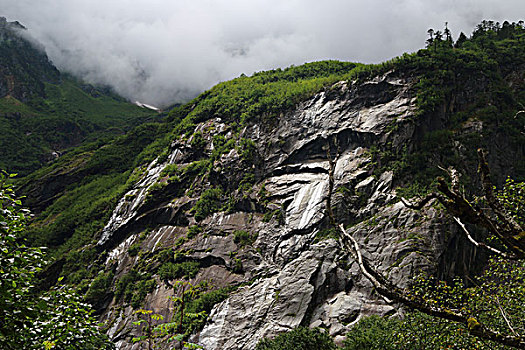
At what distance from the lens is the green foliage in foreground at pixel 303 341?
30.0 metres

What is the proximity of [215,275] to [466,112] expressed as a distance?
4611cm

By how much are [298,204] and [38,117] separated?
138979 millimetres

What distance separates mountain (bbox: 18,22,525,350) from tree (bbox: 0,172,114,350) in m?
30.8

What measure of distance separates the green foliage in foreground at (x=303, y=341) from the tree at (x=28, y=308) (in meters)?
25.7

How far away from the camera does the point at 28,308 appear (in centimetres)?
620

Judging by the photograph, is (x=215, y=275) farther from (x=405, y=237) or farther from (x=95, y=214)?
(x=95, y=214)

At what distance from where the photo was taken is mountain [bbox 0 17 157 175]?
119 metres

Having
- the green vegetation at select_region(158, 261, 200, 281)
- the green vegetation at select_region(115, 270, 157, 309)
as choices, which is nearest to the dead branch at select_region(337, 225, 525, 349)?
the green vegetation at select_region(158, 261, 200, 281)

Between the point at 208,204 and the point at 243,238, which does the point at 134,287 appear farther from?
the point at 243,238

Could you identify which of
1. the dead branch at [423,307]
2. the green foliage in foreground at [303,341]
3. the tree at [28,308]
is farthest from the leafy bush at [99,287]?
the dead branch at [423,307]

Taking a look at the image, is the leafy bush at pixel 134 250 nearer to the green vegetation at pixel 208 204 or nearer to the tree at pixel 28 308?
the green vegetation at pixel 208 204

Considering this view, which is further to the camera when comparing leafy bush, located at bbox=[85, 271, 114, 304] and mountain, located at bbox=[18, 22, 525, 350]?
leafy bush, located at bbox=[85, 271, 114, 304]

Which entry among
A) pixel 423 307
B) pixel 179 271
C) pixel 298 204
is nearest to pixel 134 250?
pixel 179 271

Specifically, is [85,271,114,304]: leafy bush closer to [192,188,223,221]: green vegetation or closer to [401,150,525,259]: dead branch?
[192,188,223,221]: green vegetation
